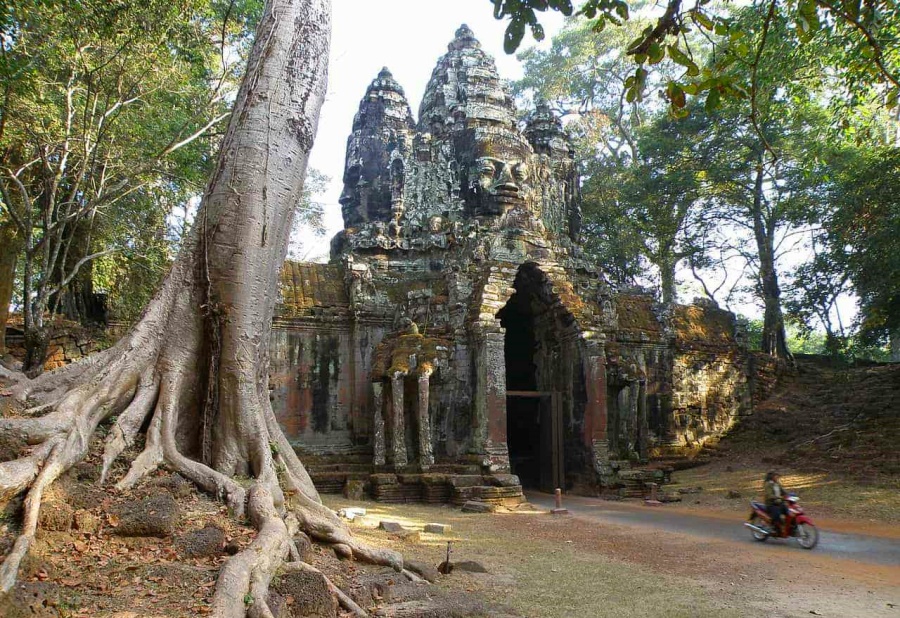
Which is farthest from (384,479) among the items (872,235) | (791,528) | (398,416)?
(872,235)

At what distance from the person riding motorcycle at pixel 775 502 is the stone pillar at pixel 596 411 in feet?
15.1

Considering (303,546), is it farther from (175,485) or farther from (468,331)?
(468,331)

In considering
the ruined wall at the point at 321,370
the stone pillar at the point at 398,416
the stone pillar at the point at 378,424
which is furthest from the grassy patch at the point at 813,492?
the ruined wall at the point at 321,370

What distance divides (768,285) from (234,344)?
18.4 meters

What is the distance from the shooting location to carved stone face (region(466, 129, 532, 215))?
A: 14078 mm

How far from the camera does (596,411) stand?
12.9 m

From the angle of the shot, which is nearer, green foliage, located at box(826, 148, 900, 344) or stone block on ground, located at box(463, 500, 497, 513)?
stone block on ground, located at box(463, 500, 497, 513)

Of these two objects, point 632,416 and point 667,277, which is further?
point 667,277

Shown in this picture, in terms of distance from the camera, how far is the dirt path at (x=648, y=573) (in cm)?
500

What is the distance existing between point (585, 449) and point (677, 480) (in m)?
2.64

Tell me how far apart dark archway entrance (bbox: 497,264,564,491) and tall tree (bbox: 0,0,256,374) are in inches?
268

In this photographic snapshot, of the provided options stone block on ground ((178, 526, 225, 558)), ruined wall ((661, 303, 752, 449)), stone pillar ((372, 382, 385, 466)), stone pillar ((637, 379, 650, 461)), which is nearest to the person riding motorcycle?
stone pillar ((637, 379, 650, 461))

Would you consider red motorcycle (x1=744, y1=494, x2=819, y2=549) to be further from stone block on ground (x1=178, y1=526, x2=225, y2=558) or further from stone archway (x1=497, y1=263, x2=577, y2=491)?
stone block on ground (x1=178, y1=526, x2=225, y2=558)

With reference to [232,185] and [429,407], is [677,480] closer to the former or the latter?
[429,407]
